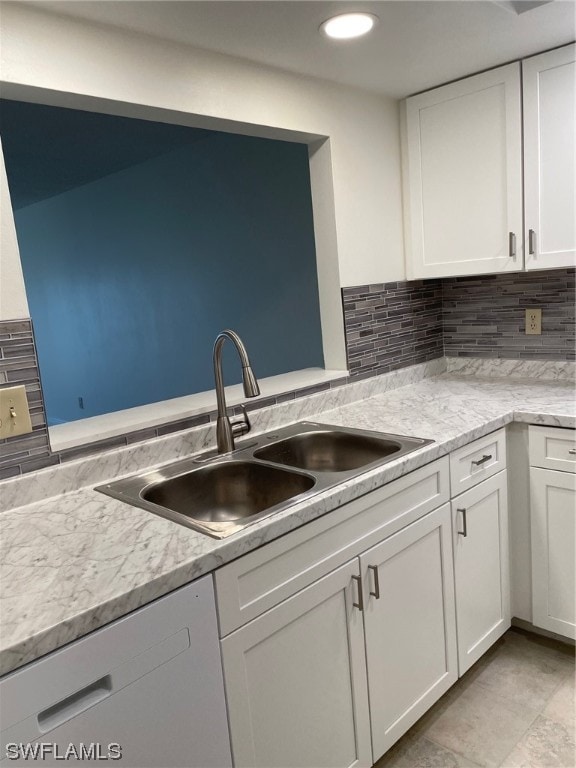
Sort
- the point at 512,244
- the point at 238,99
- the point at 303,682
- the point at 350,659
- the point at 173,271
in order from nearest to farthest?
the point at 303,682 → the point at 350,659 → the point at 238,99 → the point at 512,244 → the point at 173,271

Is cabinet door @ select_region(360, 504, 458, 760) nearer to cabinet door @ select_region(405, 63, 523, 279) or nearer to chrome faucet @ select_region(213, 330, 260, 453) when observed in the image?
chrome faucet @ select_region(213, 330, 260, 453)

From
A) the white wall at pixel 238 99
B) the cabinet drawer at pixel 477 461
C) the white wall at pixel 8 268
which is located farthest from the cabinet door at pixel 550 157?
the white wall at pixel 8 268

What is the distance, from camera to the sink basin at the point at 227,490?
1572 millimetres

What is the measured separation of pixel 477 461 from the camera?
1.82 metres

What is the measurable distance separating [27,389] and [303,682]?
955 mm

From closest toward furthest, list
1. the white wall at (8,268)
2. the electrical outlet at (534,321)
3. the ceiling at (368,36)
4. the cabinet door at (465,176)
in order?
1. the white wall at (8,268)
2. the ceiling at (368,36)
3. the cabinet door at (465,176)
4. the electrical outlet at (534,321)

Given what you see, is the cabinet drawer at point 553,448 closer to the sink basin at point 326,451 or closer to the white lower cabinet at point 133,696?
the sink basin at point 326,451

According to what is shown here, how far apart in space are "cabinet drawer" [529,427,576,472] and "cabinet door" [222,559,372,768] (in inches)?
33.7

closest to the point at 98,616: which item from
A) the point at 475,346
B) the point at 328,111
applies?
the point at 328,111

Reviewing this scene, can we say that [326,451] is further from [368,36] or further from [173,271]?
[173,271]

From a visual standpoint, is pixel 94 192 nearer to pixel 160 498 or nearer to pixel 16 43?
pixel 16 43

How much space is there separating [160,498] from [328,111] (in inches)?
59.3

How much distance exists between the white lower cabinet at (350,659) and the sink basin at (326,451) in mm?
282

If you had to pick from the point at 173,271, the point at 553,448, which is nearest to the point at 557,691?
the point at 553,448
